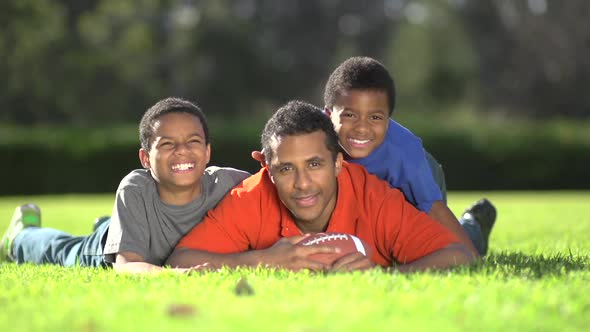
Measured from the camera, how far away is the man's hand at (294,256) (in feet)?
16.1

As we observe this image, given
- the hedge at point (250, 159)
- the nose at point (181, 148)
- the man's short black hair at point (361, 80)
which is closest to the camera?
the nose at point (181, 148)

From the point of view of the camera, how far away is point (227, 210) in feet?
18.3

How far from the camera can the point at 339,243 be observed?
5074 millimetres

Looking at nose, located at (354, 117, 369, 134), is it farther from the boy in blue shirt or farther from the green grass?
the green grass

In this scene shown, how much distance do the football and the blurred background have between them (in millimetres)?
19818

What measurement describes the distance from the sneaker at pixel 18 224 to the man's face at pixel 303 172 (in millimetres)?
3459

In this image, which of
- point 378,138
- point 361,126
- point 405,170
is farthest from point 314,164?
point 405,170

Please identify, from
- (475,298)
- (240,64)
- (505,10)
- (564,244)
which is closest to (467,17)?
(505,10)

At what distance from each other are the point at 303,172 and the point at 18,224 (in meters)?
3.79

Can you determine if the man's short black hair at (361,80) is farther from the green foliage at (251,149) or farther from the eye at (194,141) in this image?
the green foliage at (251,149)

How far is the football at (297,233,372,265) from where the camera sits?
497 centimetres

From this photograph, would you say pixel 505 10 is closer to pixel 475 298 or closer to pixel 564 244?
pixel 564 244

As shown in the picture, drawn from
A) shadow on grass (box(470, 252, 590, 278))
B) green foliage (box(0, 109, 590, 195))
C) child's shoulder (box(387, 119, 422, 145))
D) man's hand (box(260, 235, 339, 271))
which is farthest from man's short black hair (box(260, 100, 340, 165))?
green foliage (box(0, 109, 590, 195))

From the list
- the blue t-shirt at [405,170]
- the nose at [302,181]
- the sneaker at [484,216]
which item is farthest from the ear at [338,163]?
the sneaker at [484,216]
